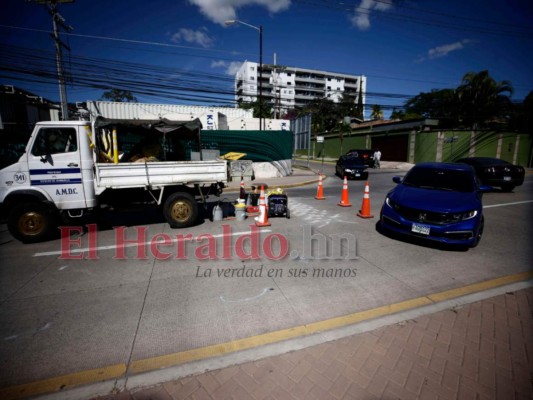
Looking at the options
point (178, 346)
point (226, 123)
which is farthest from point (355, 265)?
point (226, 123)

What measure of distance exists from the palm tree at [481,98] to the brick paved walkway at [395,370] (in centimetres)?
3890

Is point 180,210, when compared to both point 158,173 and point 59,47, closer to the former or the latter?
point 158,173

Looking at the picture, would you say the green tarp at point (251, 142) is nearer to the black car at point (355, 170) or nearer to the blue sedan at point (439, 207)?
the black car at point (355, 170)

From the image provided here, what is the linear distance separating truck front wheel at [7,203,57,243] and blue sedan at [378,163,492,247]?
758 centimetres

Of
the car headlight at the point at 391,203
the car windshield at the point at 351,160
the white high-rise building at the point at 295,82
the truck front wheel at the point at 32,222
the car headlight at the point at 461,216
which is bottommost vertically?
the truck front wheel at the point at 32,222

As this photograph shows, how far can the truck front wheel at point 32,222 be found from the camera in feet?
19.4

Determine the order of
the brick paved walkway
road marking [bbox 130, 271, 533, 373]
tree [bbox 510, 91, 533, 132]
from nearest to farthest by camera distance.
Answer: the brick paved walkway, road marking [bbox 130, 271, 533, 373], tree [bbox 510, 91, 533, 132]

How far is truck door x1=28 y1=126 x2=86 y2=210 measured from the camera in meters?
5.96

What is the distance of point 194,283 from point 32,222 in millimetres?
4610

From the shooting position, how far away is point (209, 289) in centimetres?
403

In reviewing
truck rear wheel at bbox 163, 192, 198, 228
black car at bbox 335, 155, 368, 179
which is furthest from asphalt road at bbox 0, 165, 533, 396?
black car at bbox 335, 155, 368, 179

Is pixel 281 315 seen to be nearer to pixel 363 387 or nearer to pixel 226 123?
pixel 363 387

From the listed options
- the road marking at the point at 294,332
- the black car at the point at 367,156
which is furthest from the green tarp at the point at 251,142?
the road marking at the point at 294,332

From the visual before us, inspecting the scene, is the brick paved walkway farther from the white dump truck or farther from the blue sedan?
the white dump truck
